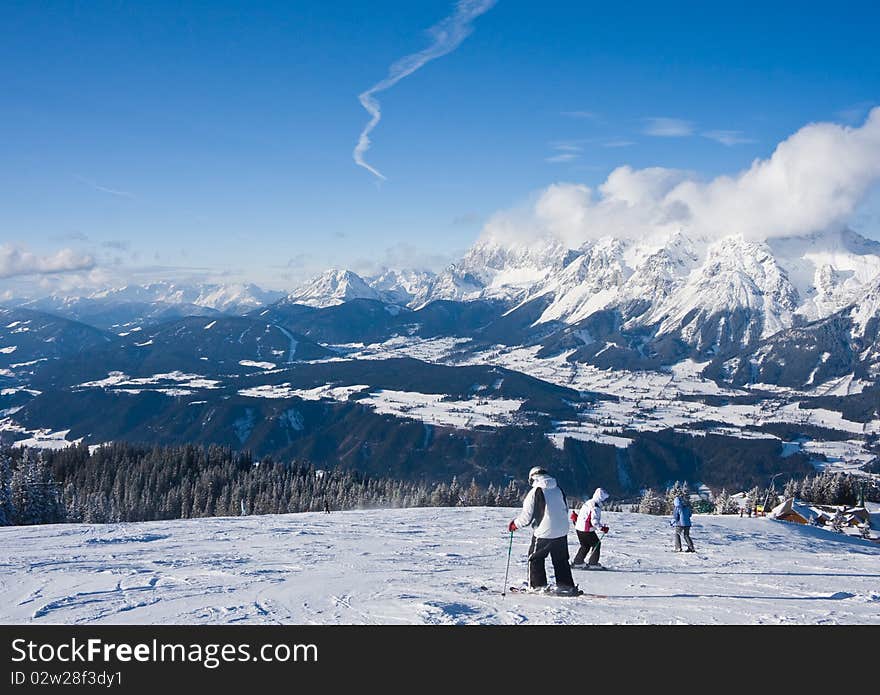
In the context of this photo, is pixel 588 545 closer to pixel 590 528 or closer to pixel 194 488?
pixel 590 528

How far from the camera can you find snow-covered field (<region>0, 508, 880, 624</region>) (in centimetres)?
1059

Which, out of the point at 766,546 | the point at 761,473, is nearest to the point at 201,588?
the point at 766,546

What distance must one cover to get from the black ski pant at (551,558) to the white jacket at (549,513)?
0.44 feet

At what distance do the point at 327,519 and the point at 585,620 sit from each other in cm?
2021

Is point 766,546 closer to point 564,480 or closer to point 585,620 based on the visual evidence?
point 585,620

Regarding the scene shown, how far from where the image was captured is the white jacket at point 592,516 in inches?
628

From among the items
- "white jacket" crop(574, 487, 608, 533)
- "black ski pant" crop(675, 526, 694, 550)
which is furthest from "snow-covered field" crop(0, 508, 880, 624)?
"white jacket" crop(574, 487, 608, 533)

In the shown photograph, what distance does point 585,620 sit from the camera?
400 inches

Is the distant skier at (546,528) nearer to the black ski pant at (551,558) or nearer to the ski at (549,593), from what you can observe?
the black ski pant at (551,558)

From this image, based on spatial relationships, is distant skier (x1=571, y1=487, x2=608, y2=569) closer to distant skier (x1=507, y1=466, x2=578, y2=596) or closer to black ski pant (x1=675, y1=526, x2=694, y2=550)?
distant skier (x1=507, y1=466, x2=578, y2=596)

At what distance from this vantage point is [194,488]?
8156cm

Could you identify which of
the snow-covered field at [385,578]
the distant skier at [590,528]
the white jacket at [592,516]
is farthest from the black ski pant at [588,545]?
the snow-covered field at [385,578]
